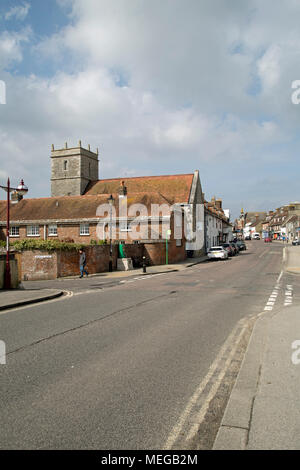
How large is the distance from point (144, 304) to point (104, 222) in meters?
24.0

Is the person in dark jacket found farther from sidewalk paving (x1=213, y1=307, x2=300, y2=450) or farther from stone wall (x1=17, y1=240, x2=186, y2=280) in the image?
sidewalk paving (x1=213, y1=307, x2=300, y2=450)

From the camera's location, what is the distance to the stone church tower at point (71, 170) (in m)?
57.4

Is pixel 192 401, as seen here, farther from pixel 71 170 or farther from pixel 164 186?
pixel 71 170

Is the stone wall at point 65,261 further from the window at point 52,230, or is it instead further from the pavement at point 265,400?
the pavement at point 265,400

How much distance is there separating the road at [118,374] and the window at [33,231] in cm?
2800

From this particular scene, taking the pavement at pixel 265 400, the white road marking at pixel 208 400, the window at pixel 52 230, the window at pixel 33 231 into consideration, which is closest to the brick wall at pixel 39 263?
the window at pixel 52 230

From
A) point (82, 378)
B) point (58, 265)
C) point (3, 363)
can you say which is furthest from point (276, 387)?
point (58, 265)

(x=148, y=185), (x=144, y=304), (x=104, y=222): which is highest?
(x=148, y=185)

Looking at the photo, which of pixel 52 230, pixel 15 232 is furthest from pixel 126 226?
pixel 15 232

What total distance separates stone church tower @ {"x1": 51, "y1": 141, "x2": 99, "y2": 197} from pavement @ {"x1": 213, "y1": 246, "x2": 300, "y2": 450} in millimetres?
52068

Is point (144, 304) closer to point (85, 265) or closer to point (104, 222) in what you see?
point (85, 265)

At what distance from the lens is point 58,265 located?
76.6ft

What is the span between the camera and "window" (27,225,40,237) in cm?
3772

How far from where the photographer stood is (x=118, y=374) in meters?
5.51
